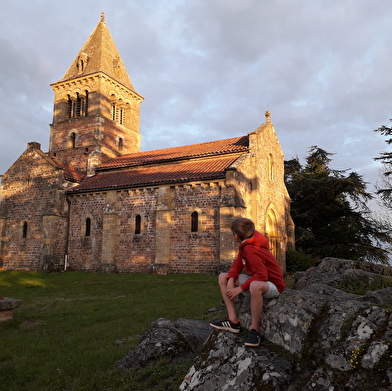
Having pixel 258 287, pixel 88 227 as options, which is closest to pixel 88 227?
pixel 88 227

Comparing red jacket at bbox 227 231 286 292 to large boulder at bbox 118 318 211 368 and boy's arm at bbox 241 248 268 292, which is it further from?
large boulder at bbox 118 318 211 368

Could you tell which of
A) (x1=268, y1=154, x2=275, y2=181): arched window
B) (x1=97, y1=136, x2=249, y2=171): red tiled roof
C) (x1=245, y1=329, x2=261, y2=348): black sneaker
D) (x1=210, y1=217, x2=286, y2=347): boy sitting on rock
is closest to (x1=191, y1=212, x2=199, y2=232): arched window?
(x1=97, y1=136, x2=249, y2=171): red tiled roof

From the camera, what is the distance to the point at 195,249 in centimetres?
2017

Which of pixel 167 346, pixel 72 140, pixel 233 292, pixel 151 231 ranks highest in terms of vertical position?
pixel 72 140

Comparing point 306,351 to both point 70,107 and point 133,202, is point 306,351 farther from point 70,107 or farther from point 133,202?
point 70,107

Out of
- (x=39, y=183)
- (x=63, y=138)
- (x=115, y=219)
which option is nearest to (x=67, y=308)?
(x=115, y=219)

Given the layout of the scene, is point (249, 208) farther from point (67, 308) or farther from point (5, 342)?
point (5, 342)

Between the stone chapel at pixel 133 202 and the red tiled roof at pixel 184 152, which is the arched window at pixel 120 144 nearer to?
the stone chapel at pixel 133 202

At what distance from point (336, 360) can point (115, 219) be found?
20.4 metres

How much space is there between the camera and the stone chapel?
20.2 m

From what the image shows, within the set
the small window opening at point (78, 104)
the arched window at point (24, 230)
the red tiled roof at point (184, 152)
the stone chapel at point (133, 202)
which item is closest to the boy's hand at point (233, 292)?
the stone chapel at point (133, 202)

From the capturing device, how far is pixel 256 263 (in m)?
4.48

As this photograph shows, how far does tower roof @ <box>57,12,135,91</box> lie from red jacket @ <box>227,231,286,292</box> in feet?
101

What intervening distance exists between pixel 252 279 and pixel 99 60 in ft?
108
